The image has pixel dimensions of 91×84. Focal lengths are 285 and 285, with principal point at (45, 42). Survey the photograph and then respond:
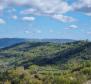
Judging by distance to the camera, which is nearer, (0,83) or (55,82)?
(55,82)

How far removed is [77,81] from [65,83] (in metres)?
3.61

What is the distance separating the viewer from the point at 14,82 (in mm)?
96125

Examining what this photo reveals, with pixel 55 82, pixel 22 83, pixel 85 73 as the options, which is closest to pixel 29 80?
pixel 22 83

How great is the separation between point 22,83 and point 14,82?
568 centimetres

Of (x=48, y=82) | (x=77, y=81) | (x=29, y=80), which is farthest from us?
(x=29, y=80)

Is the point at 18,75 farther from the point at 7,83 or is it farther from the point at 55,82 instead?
the point at 55,82

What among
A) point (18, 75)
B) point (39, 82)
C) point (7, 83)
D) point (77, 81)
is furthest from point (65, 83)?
point (18, 75)

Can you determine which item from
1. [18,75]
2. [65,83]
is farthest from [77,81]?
[18,75]

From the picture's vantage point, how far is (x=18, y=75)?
106562 mm

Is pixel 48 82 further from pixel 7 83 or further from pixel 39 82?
pixel 7 83

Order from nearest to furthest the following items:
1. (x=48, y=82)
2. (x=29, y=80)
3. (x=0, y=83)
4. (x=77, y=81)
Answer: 1. (x=77, y=81)
2. (x=48, y=82)
3. (x=29, y=80)
4. (x=0, y=83)

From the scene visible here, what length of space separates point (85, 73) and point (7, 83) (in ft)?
84.9

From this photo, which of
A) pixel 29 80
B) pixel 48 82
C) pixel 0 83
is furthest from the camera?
pixel 0 83

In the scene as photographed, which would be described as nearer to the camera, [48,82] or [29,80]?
[48,82]
